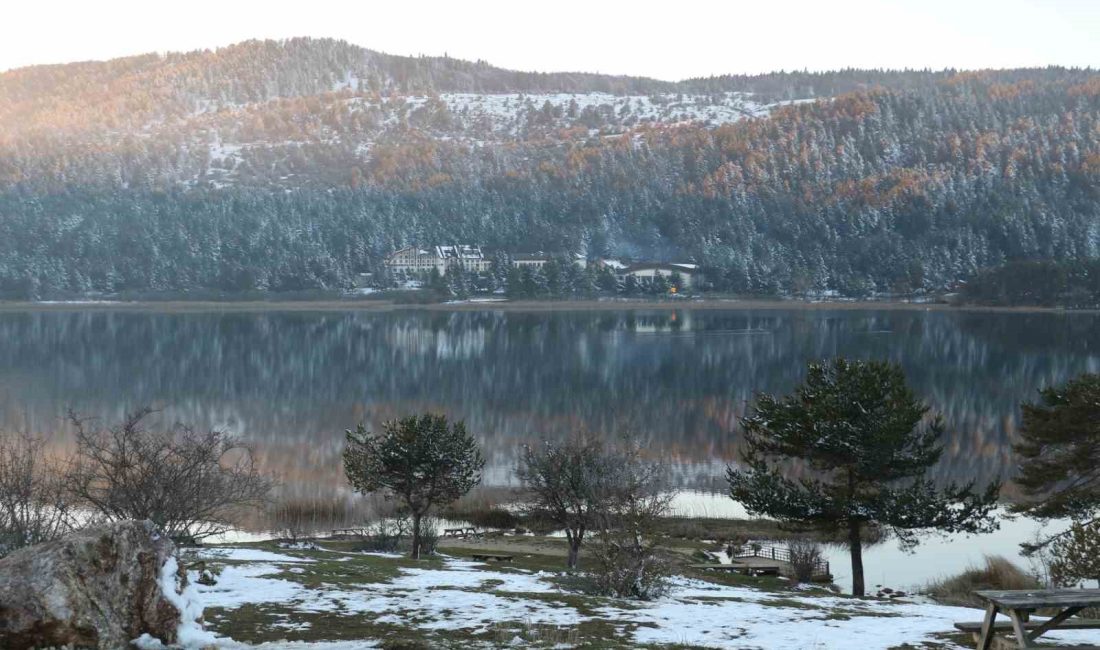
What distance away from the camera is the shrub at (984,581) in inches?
1082

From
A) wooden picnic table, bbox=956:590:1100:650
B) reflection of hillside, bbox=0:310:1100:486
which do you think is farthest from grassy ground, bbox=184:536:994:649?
reflection of hillside, bbox=0:310:1100:486

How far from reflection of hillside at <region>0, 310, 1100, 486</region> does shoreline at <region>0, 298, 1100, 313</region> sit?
32522 millimetres

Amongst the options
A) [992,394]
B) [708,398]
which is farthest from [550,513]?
[992,394]

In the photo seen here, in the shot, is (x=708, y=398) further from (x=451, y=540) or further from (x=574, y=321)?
(x=574, y=321)

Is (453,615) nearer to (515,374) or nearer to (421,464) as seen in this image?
(421,464)

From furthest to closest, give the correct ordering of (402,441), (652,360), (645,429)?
1. (652,360)
2. (645,429)
3. (402,441)

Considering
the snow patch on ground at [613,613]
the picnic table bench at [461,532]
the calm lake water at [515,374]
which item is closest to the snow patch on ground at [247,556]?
the snow patch on ground at [613,613]

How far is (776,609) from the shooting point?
16281 mm

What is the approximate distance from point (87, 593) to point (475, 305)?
180279 millimetres

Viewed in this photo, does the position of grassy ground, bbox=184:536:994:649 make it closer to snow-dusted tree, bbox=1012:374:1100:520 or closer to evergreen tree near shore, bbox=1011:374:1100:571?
evergreen tree near shore, bbox=1011:374:1100:571

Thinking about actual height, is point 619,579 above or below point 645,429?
above

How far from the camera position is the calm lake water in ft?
186

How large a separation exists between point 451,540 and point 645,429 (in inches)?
1001

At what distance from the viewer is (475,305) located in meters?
191
